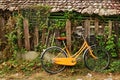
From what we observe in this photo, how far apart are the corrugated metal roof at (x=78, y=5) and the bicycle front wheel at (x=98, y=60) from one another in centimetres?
134

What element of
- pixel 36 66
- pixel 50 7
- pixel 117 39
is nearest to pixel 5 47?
pixel 36 66

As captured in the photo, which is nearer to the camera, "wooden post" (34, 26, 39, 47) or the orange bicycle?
the orange bicycle

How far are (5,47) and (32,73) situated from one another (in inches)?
58.4

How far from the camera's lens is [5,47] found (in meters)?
9.84

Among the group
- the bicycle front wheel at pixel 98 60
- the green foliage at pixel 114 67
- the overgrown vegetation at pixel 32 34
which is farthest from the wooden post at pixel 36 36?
the green foliage at pixel 114 67

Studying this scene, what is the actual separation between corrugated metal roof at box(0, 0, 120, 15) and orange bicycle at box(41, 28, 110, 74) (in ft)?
4.30

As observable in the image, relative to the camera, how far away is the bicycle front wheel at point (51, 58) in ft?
29.6

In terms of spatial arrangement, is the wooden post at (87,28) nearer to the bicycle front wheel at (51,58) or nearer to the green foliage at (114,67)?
the bicycle front wheel at (51,58)

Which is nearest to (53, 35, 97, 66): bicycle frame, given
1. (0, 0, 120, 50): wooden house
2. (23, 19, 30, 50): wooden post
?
(0, 0, 120, 50): wooden house

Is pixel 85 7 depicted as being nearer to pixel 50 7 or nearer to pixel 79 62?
pixel 50 7

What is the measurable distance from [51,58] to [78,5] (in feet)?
7.99

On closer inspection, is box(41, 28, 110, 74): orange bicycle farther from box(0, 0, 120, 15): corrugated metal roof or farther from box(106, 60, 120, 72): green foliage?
box(0, 0, 120, 15): corrugated metal roof

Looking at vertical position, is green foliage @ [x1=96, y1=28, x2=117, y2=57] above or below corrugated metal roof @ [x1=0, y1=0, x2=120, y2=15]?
below

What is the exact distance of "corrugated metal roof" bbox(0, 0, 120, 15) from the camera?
987 centimetres
